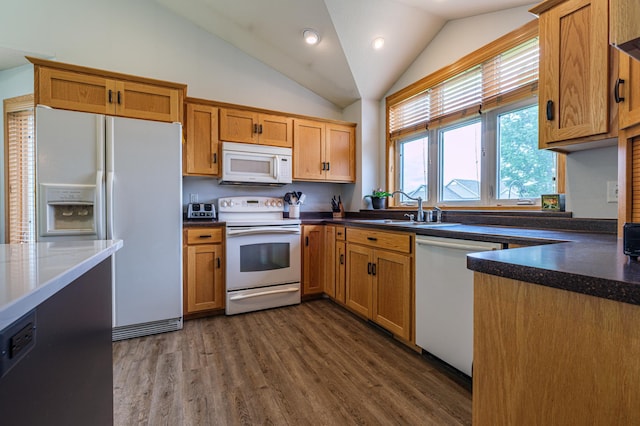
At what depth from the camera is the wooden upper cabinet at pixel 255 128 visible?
2.94 metres

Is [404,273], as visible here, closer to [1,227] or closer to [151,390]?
[151,390]

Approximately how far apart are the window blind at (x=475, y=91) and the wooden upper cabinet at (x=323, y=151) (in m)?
0.62

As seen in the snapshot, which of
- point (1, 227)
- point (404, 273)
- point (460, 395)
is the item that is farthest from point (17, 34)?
point (460, 395)

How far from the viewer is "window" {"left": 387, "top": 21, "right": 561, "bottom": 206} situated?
6.72 feet

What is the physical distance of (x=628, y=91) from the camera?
1.15m

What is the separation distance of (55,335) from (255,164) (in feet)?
8.11

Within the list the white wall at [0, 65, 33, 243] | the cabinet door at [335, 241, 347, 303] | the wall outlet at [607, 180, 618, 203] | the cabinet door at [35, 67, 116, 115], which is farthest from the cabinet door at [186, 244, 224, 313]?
the wall outlet at [607, 180, 618, 203]

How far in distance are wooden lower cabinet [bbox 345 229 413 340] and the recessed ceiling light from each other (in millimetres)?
1918

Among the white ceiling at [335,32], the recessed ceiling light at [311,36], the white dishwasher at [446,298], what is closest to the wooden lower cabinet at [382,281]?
the white dishwasher at [446,298]

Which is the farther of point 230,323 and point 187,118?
point 187,118

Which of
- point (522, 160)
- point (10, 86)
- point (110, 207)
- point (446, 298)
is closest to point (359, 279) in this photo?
point (446, 298)

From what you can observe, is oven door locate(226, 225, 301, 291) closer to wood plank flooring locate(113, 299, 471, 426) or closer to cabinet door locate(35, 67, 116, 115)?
wood plank flooring locate(113, 299, 471, 426)

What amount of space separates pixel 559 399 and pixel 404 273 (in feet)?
4.61

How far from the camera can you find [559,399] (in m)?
0.61
